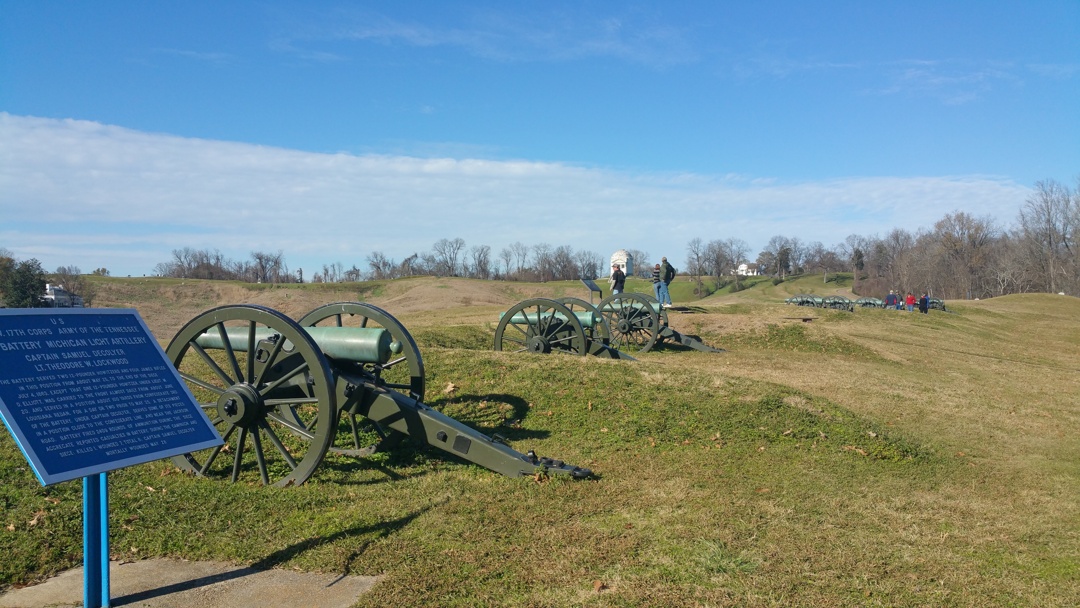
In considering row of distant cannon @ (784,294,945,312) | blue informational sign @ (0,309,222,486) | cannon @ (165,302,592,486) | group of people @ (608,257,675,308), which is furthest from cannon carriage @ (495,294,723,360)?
row of distant cannon @ (784,294,945,312)

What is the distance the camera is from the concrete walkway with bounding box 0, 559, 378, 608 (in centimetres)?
429

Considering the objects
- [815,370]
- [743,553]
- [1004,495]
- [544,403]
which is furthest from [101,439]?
[815,370]

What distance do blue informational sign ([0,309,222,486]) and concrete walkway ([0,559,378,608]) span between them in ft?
2.84

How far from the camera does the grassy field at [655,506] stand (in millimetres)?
4652

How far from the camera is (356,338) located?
713 cm

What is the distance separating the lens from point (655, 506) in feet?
20.3

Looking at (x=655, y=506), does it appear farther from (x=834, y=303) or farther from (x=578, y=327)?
(x=834, y=303)

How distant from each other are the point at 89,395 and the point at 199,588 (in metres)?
1.34

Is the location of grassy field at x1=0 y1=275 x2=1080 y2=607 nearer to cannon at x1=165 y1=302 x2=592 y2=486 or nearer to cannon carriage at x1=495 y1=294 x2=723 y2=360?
cannon at x1=165 y1=302 x2=592 y2=486

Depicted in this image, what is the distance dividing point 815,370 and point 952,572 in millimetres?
10832

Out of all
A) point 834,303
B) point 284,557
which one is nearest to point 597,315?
point 284,557

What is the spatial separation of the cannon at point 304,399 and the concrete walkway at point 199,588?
150 cm

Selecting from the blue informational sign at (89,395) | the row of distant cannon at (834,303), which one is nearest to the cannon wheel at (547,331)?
the blue informational sign at (89,395)

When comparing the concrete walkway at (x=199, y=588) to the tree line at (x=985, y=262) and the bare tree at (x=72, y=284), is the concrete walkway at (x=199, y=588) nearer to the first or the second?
the bare tree at (x=72, y=284)
